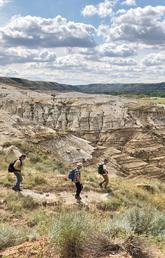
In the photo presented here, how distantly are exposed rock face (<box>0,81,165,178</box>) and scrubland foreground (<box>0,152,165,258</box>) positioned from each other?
58.4 feet

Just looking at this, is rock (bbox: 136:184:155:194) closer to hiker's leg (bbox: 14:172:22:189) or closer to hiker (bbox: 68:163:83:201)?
hiker (bbox: 68:163:83:201)

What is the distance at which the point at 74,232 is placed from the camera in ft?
23.7

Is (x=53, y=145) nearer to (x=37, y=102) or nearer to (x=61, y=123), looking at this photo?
(x=61, y=123)

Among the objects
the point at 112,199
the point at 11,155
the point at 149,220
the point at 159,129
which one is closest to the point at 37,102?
the point at 159,129


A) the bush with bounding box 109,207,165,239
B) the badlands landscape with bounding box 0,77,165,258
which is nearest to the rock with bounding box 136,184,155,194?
the badlands landscape with bounding box 0,77,165,258

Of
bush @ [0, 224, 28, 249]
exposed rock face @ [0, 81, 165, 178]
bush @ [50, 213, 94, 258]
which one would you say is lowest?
exposed rock face @ [0, 81, 165, 178]

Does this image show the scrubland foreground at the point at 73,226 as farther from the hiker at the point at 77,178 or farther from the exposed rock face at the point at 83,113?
the exposed rock face at the point at 83,113

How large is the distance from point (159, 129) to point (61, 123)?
57.3 ft

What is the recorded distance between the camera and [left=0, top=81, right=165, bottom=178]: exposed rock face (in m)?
42.5

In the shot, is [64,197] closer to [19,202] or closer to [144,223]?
[19,202]

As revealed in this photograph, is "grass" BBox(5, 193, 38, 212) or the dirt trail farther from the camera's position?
the dirt trail

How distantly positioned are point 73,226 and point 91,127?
61337 mm

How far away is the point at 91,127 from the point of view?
68625 millimetres

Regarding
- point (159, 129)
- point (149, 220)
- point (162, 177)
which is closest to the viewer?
point (149, 220)
